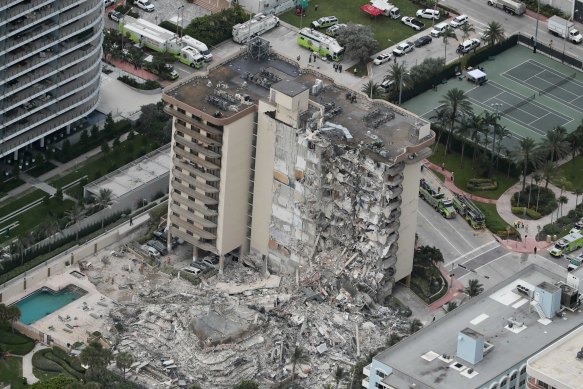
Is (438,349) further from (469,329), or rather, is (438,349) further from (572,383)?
(572,383)

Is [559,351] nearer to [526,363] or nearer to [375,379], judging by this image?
[526,363]

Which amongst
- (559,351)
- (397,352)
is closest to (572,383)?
(559,351)

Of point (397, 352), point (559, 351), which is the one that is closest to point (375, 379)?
point (397, 352)
